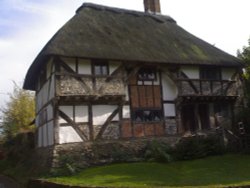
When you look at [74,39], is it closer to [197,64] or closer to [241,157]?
[197,64]

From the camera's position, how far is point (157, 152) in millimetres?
17859

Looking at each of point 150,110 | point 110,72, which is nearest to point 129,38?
point 110,72

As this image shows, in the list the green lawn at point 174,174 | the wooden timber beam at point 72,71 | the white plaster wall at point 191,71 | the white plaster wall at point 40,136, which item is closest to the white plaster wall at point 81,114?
the wooden timber beam at point 72,71

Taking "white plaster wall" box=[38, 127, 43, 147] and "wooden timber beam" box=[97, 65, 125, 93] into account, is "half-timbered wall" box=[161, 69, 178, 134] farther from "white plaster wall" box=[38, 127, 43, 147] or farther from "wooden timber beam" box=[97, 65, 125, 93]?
"white plaster wall" box=[38, 127, 43, 147]

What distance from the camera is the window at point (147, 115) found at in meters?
19.5

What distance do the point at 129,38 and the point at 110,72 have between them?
3.06 m

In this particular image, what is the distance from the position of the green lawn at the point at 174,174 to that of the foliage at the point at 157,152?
1.91 feet

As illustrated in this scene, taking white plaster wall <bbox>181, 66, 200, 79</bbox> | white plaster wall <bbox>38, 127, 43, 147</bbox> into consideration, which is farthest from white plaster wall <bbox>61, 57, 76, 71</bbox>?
white plaster wall <bbox>181, 66, 200, 79</bbox>

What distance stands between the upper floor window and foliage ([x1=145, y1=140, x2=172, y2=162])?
5.61 meters

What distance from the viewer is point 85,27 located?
66.1ft

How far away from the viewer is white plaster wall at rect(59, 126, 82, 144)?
680 inches

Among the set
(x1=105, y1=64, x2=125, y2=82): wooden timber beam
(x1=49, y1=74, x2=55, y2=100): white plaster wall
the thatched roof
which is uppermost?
the thatched roof

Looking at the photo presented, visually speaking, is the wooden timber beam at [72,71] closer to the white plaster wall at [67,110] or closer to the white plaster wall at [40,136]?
the white plaster wall at [67,110]

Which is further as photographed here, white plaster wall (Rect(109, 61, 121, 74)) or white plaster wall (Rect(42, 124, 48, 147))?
white plaster wall (Rect(42, 124, 48, 147))
